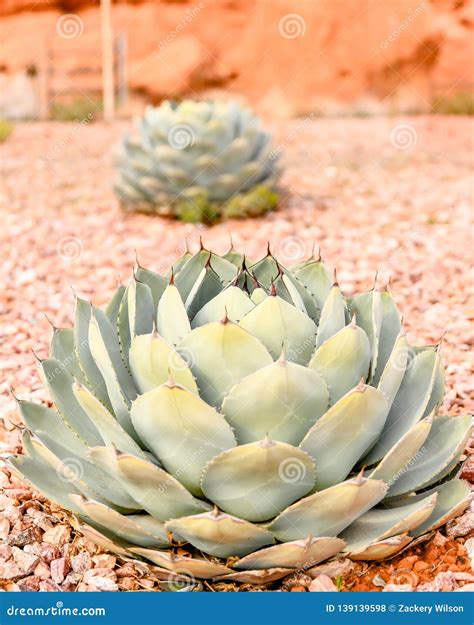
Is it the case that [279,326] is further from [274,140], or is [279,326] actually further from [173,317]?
[274,140]

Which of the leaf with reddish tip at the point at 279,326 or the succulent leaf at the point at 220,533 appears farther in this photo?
the leaf with reddish tip at the point at 279,326

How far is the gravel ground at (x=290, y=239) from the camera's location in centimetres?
267

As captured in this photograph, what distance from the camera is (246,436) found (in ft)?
5.41

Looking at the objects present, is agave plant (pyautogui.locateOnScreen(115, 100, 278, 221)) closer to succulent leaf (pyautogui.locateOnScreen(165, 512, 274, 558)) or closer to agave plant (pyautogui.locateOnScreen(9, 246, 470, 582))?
agave plant (pyautogui.locateOnScreen(9, 246, 470, 582))

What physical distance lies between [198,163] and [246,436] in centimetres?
342

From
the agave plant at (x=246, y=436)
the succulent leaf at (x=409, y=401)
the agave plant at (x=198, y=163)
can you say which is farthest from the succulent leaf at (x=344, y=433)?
the agave plant at (x=198, y=163)

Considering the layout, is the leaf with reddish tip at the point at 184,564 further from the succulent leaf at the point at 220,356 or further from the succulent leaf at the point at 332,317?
the succulent leaf at the point at 332,317

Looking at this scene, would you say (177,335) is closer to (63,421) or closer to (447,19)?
(63,421)

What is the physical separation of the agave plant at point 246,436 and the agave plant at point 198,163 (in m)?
3.05

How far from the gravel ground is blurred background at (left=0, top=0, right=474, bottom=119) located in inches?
187

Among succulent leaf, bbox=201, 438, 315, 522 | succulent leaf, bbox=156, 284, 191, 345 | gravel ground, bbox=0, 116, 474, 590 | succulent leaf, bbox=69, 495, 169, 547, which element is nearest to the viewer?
succulent leaf, bbox=201, 438, 315, 522

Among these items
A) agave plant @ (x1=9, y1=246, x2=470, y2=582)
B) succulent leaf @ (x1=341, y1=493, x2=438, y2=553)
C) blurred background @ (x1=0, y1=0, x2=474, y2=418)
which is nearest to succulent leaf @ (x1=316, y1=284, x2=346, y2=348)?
agave plant @ (x1=9, y1=246, x2=470, y2=582)

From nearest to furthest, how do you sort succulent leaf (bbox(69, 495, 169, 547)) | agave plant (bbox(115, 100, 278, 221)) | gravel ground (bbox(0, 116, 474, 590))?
succulent leaf (bbox(69, 495, 169, 547)) < gravel ground (bbox(0, 116, 474, 590)) < agave plant (bbox(115, 100, 278, 221))

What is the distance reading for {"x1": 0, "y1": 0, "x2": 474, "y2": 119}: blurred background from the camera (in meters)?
12.4
